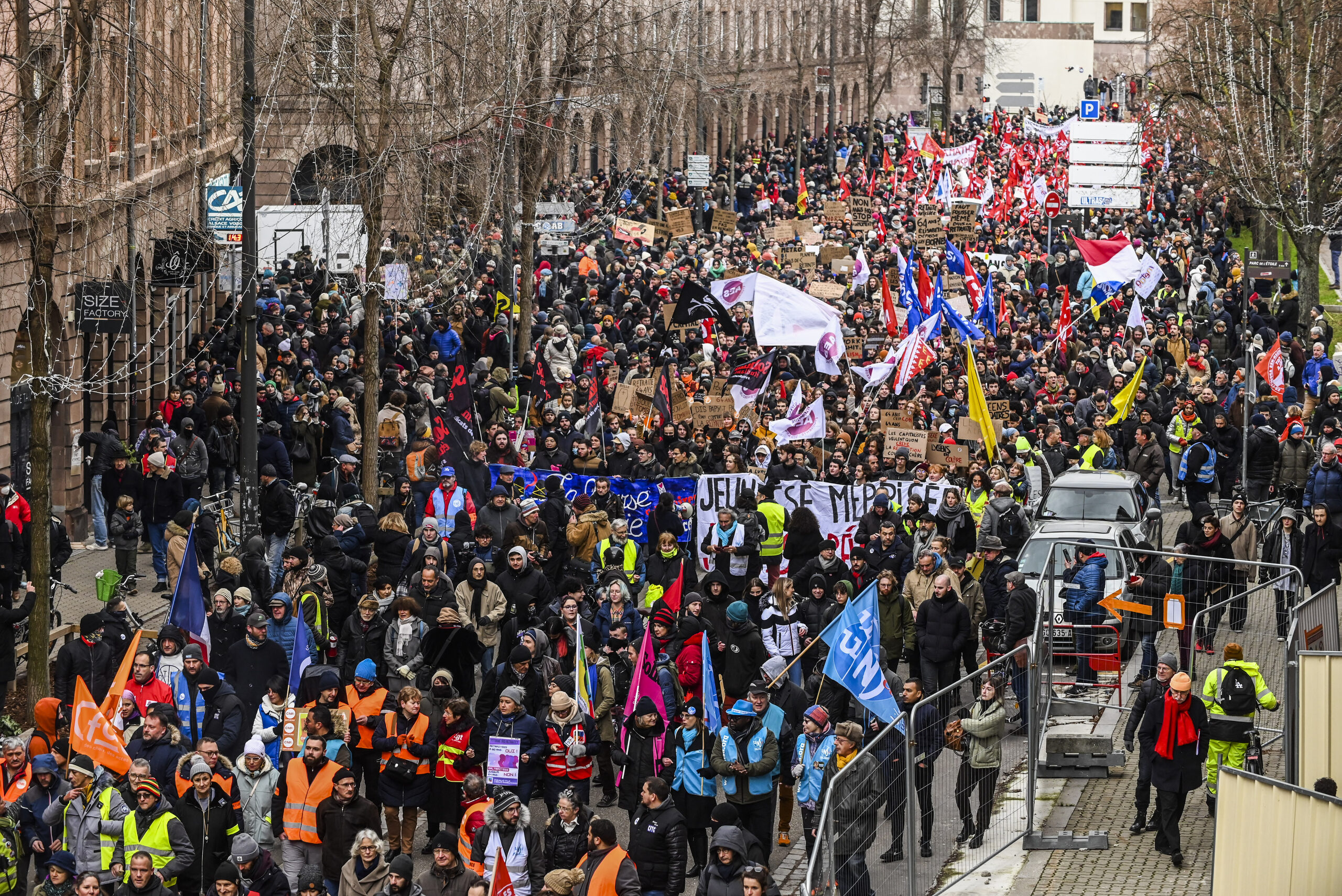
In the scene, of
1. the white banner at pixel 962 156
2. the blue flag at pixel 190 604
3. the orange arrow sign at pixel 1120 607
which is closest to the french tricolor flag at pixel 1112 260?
the white banner at pixel 962 156

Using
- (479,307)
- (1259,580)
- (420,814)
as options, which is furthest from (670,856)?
(479,307)

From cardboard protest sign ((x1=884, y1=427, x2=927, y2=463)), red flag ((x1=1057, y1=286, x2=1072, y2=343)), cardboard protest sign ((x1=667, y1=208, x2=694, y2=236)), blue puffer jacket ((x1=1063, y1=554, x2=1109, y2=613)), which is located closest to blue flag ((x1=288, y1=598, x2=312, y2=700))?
blue puffer jacket ((x1=1063, y1=554, x2=1109, y2=613))

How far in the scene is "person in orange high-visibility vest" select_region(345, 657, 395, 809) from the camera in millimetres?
13703

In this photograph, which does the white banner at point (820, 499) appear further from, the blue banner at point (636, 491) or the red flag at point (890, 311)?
the red flag at point (890, 311)

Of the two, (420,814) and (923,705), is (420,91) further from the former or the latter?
(923,705)

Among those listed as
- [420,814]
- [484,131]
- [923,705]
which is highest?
[484,131]

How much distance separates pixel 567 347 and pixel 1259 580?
1482 cm

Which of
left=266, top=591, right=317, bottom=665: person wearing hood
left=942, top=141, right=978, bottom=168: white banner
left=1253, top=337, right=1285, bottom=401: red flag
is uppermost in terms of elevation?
left=942, top=141, right=978, bottom=168: white banner

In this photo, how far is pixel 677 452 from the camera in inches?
816

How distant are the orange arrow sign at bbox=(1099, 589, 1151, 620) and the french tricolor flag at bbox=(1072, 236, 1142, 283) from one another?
1689 cm

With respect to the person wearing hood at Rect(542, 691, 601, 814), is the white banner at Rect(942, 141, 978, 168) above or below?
above

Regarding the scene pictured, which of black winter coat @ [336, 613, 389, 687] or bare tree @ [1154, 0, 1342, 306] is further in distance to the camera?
bare tree @ [1154, 0, 1342, 306]

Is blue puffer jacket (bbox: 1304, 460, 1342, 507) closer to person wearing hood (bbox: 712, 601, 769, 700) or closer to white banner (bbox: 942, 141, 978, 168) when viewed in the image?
person wearing hood (bbox: 712, 601, 769, 700)

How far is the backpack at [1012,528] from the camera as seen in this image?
60.7 ft
